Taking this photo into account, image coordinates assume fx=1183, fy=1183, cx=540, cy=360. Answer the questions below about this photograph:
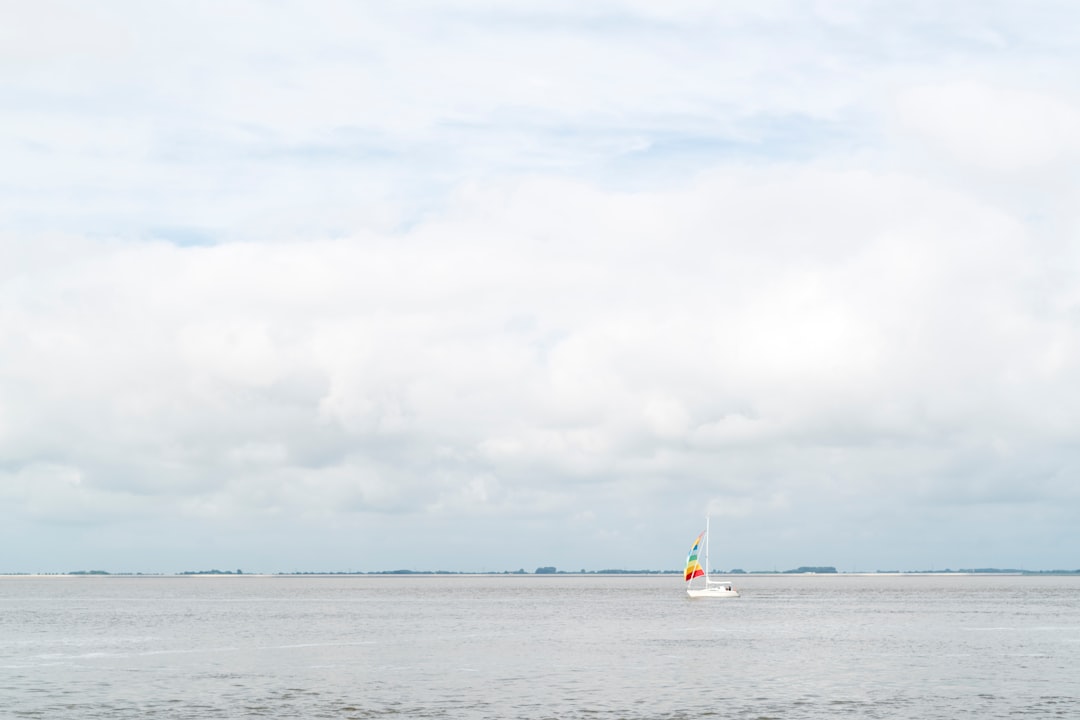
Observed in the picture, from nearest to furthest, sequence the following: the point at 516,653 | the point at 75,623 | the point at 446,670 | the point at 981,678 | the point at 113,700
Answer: the point at 113,700, the point at 981,678, the point at 446,670, the point at 516,653, the point at 75,623

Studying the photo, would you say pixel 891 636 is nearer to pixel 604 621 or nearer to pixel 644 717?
pixel 604 621

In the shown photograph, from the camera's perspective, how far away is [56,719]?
63938 millimetres

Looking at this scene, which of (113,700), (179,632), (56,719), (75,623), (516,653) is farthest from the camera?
(75,623)

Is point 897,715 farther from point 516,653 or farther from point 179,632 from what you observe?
point 179,632

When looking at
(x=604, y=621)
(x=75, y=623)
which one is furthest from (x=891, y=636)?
(x=75, y=623)

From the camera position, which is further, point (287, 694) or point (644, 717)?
point (287, 694)

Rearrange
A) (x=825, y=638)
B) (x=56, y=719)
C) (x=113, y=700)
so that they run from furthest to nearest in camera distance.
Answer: (x=825, y=638) → (x=113, y=700) → (x=56, y=719)

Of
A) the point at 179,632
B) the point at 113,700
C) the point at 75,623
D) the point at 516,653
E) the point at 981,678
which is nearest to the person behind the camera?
the point at 113,700

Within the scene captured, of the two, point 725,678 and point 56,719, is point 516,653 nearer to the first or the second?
point 725,678

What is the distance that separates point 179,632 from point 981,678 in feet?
304

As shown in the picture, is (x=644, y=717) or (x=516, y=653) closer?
(x=644, y=717)

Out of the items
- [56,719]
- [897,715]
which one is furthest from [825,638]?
[56,719]

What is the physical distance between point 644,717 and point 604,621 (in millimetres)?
100948

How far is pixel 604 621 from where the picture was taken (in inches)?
6471
